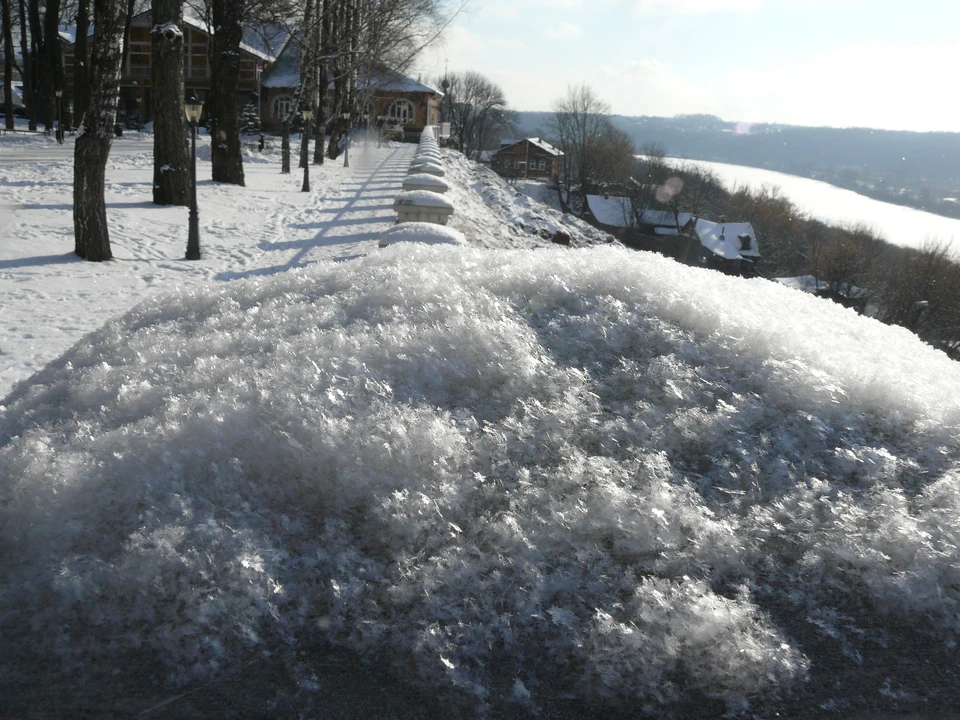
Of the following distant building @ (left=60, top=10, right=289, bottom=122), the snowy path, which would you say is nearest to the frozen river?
the snowy path

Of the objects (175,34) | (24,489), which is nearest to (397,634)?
(24,489)

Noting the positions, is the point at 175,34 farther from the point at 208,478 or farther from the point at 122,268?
the point at 208,478

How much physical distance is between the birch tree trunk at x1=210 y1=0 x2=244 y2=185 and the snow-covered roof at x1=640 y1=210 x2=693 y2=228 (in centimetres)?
4994

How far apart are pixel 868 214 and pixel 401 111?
52.6 metres

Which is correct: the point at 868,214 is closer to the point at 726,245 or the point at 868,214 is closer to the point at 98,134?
the point at 726,245

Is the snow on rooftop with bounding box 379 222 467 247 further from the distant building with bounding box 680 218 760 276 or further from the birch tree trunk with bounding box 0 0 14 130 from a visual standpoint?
the distant building with bounding box 680 218 760 276

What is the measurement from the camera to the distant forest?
346 ft

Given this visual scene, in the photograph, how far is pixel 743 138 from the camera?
630ft

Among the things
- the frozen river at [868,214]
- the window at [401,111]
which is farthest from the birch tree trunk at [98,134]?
the window at [401,111]

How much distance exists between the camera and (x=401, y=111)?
191 ft

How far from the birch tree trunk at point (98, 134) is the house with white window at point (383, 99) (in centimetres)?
3361

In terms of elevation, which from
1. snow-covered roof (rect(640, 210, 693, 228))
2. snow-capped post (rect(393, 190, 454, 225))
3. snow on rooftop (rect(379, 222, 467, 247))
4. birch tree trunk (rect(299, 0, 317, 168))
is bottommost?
snow-covered roof (rect(640, 210, 693, 228))

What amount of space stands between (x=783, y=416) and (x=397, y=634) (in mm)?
1997

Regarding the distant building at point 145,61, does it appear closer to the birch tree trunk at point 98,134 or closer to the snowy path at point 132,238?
the snowy path at point 132,238
